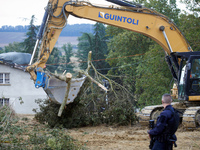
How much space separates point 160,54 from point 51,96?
43.7 feet

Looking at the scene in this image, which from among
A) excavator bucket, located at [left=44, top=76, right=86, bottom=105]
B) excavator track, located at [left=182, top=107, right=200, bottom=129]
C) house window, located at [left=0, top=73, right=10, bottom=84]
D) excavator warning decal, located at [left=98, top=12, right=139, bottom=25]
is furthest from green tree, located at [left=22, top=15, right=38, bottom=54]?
excavator track, located at [left=182, top=107, right=200, bottom=129]

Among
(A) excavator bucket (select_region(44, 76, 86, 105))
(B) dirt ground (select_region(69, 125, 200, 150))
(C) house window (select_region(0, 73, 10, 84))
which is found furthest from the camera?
(C) house window (select_region(0, 73, 10, 84))

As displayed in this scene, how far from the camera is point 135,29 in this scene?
446 inches

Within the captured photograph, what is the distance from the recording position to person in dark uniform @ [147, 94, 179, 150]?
17.0 ft

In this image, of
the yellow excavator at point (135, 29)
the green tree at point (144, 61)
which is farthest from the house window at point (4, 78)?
the yellow excavator at point (135, 29)

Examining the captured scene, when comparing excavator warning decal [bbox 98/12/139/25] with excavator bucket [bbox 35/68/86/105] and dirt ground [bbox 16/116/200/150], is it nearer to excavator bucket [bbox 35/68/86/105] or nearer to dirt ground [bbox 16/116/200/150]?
excavator bucket [bbox 35/68/86/105]

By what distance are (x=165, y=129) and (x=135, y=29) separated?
6.62 meters

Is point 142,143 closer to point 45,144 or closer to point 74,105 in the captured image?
point 45,144

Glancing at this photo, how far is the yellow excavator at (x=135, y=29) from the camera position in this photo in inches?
410

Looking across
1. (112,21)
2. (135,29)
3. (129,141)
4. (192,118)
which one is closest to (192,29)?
(135,29)

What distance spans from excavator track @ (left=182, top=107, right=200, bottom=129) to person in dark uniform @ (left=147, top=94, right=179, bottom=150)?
533 centimetres

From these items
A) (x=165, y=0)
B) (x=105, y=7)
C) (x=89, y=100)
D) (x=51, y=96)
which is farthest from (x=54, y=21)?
(x=165, y=0)

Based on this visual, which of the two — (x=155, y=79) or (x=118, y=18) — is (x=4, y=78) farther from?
(x=118, y=18)

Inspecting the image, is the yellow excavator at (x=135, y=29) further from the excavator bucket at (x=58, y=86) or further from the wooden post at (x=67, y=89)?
the wooden post at (x=67, y=89)
